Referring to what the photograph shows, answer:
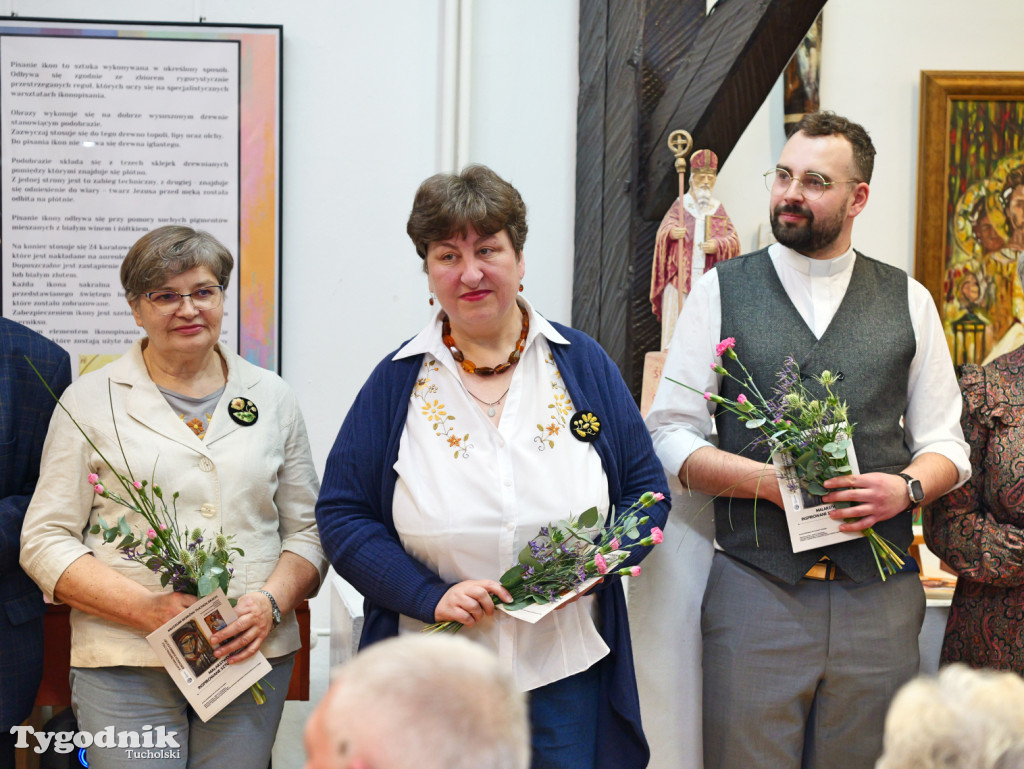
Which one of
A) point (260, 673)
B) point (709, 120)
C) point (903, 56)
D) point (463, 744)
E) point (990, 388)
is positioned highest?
point (903, 56)

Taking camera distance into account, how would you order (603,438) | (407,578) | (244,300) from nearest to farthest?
(407,578)
(603,438)
(244,300)

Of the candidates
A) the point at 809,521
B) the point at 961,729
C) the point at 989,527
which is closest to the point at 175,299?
the point at 809,521

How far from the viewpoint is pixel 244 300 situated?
4246 millimetres

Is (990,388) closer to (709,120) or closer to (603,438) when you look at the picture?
(603,438)

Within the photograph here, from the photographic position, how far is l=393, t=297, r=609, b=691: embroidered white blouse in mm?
1996

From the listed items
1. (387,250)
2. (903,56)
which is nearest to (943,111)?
(903,56)

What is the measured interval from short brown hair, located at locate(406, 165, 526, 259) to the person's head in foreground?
1296 mm

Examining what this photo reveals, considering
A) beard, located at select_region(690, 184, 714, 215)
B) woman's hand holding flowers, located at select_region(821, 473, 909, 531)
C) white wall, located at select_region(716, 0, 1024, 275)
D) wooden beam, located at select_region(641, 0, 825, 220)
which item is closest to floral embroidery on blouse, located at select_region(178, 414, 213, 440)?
woman's hand holding flowers, located at select_region(821, 473, 909, 531)

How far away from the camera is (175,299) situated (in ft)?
7.25

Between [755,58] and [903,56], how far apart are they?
5.09 feet

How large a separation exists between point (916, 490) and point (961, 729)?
1543mm

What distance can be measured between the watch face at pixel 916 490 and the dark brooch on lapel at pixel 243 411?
1510 millimetres

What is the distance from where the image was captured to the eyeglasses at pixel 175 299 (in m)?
2.20

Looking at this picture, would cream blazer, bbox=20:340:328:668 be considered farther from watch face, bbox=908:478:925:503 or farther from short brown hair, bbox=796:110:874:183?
short brown hair, bbox=796:110:874:183
